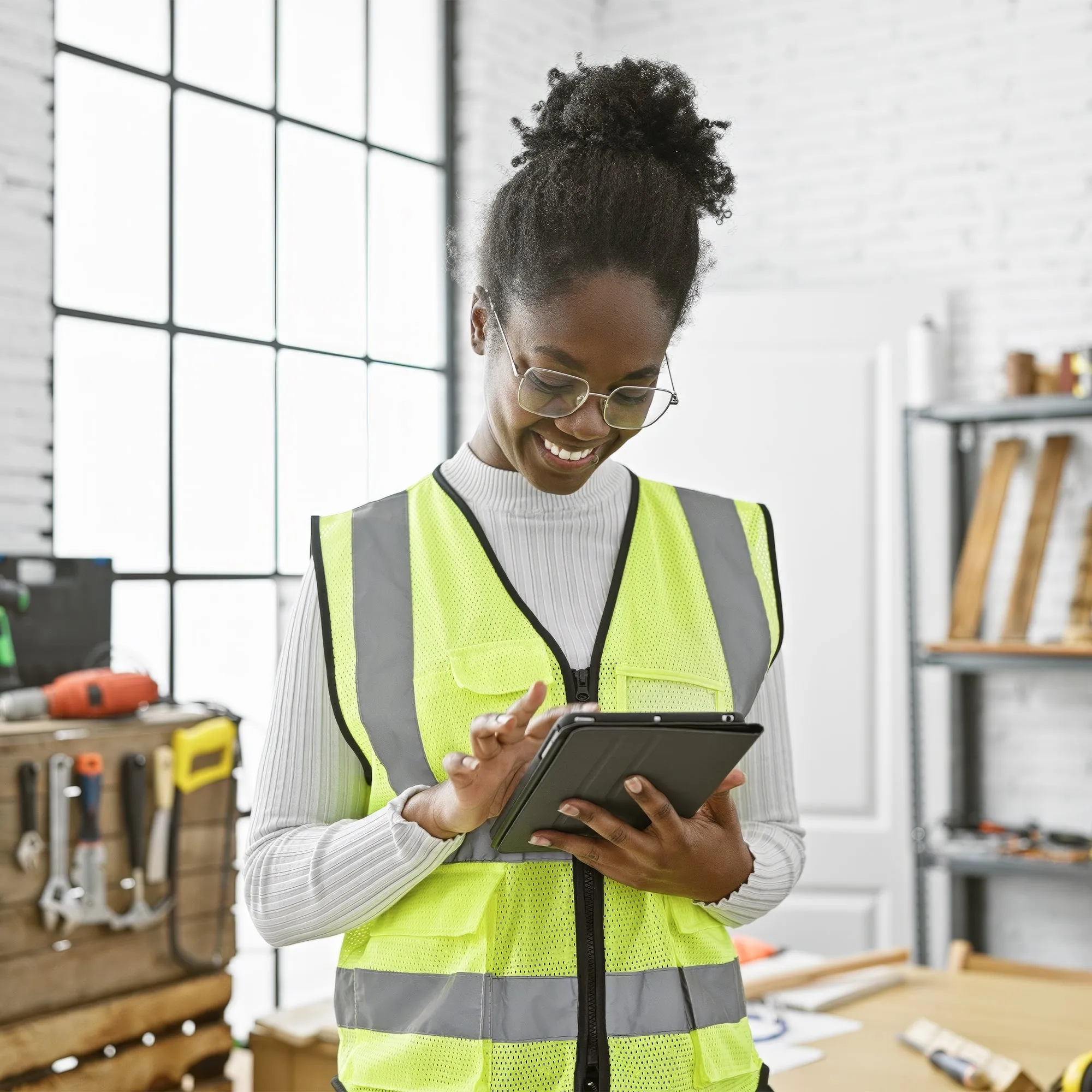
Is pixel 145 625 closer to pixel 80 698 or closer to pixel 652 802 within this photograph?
pixel 80 698

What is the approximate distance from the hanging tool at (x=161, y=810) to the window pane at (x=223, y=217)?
5.01 ft

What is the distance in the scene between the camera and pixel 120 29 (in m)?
3.27

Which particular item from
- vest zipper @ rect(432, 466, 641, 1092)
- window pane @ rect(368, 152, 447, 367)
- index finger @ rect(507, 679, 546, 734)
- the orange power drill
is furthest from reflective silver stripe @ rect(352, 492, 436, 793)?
window pane @ rect(368, 152, 447, 367)

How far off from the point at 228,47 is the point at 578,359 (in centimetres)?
282

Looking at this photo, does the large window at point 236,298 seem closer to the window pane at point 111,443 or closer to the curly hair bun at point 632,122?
the window pane at point 111,443

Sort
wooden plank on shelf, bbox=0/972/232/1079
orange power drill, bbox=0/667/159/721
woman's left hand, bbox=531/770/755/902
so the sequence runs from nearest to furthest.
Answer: woman's left hand, bbox=531/770/755/902
wooden plank on shelf, bbox=0/972/232/1079
orange power drill, bbox=0/667/159/721

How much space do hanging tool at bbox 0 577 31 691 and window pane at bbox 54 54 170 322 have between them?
39.2 inches

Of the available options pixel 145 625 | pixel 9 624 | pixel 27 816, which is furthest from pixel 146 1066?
pixel 145 625

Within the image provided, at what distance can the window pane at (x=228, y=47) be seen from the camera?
3467mm

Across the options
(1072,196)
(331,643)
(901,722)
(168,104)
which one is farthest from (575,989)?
(1072,196)

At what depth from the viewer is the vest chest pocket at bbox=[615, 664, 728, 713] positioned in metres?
1.24

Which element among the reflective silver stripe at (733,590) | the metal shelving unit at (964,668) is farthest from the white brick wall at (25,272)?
the metal shelving unit at (964,668)

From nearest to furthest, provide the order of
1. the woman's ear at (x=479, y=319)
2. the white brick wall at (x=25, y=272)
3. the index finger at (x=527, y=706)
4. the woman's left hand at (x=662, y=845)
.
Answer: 1. the index finger at (x=527, y=706)
2. the woman's left hand at (x=662, y=845)
3. the woman's ear at (x=479, y=319)
4. the white brick wall at (x=25, y=272)

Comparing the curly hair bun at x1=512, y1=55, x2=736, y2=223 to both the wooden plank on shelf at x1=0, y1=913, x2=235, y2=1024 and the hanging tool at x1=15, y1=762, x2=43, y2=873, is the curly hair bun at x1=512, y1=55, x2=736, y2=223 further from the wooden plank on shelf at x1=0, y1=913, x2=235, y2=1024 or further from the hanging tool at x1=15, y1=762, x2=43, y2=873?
the wooden plank on shelf at x1=0, y1=913, x2=235, y2=1024
